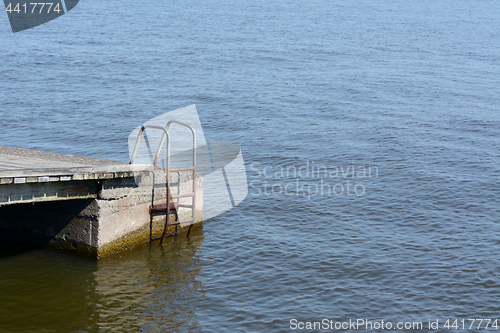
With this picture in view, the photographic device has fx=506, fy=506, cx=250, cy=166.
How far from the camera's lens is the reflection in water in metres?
8.41

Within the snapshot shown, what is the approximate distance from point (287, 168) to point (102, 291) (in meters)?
9.04

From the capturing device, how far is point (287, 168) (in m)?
17.1

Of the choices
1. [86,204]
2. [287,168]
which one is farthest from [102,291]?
[287,168]

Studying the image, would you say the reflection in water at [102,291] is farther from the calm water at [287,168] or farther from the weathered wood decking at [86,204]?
the weathered wood decking at [86,204]

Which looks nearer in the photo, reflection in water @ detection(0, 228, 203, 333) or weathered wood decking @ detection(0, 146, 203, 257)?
reflection in water @ detection(0, 228, 203, 333)

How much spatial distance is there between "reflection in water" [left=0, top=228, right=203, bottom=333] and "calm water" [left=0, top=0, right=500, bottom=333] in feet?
0.12

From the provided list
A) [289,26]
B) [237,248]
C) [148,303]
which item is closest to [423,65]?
[289,26]

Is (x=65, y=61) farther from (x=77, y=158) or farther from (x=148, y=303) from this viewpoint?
(x=148, y=303)

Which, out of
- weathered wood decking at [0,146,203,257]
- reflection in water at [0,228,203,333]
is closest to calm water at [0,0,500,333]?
reflection in water at [0,228,203,333]

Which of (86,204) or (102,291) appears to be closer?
(102,291)

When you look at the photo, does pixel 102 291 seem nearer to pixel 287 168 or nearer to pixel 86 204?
pixel 86 204

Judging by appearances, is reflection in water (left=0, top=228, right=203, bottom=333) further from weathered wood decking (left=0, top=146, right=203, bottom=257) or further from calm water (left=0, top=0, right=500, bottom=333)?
weathered wood decking (left=0, top=146, right=203, bottom=257)

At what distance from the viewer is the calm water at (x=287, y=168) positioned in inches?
362

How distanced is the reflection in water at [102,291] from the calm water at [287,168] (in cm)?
4
